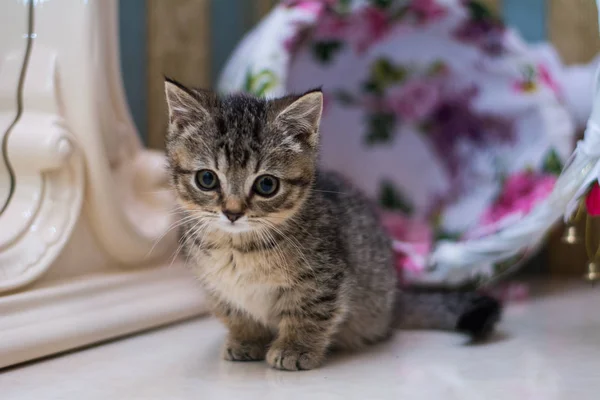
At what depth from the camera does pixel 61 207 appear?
56.1 inches

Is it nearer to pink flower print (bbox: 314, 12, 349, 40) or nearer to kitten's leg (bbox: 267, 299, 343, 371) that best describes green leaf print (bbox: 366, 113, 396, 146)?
pink flower print (bbox: 314, 12, 349, 40)

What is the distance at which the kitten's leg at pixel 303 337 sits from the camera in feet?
3.95

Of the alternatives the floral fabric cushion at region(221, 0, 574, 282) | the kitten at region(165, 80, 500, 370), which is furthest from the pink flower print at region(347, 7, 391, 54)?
the kitten at region(165, 80, 500, 370)

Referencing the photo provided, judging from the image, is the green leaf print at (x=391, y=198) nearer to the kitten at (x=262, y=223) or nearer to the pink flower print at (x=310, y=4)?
the pink flower print at (x=310, y=4)

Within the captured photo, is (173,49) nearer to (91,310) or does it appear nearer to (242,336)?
(91,310)

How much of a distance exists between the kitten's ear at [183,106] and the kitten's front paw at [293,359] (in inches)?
18.0

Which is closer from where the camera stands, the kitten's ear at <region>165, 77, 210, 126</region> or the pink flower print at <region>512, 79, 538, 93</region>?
the kitten's ear at <region>165, 77, 210, 126</region>

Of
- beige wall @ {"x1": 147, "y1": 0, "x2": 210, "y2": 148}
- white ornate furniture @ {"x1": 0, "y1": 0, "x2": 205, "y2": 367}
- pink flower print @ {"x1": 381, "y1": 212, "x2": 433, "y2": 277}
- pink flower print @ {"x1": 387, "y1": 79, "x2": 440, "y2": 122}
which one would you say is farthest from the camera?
pink flower print @ {"x1": 387, "y1": 79, "x2": 440, "y2": 122}

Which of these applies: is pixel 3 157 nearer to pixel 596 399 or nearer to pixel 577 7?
pixel 596 399

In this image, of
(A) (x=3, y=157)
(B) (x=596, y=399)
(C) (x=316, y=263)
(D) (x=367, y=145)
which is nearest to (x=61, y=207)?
(A) (x=3, y=157)

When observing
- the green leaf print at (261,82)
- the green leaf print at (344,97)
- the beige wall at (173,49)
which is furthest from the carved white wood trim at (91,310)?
the green leaf print at (344,97)

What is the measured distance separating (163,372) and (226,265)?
0.76 feet

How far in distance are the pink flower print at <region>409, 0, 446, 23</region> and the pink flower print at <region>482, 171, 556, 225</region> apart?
1.84 feet

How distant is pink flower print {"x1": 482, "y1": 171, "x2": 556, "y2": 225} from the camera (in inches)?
73.9
